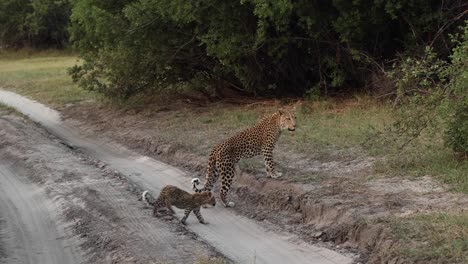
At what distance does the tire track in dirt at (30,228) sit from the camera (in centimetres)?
1018

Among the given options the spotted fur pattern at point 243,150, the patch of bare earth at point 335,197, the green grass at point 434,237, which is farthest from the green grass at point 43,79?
the green grass at point 434,237

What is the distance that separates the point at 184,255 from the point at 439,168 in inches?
179

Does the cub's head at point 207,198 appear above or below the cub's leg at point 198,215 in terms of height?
above

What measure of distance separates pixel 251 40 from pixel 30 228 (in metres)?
9.25

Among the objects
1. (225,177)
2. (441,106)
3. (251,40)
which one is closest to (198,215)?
(225,177)

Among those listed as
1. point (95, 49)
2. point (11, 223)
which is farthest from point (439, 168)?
point (95, 49)

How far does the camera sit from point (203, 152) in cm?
1551

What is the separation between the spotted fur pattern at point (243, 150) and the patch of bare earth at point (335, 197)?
46 cm

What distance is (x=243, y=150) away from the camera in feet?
40.5

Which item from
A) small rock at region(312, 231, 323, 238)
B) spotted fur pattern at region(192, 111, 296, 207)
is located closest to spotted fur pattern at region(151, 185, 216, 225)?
spotted fur pattern at region(192, 111, 296, 207)

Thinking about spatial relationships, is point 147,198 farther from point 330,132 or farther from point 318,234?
point 330,132

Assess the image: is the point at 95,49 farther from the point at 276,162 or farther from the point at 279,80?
the point at 276,162

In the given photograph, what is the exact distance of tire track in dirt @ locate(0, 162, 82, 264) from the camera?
33.4ft

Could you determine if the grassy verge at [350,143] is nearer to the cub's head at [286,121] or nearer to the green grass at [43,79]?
the green grass at [43,79]
